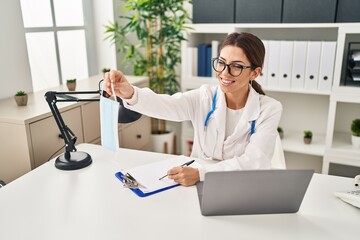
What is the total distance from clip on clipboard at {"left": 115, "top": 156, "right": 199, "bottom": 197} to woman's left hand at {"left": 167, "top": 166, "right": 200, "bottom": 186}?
0.9 inches

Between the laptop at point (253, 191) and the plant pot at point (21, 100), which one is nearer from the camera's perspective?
the laptop at point (253, 191)

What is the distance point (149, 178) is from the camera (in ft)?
4.57

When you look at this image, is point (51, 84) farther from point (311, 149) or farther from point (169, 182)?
point (311, 149)

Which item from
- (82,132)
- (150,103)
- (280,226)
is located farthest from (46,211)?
(82,132)

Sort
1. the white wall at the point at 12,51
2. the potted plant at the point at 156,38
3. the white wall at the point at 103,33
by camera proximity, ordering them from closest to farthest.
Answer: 1. the white wall at the point at 12,51
2. the potted plant at the point at 156,38
3. the white wall at the point at 103,33

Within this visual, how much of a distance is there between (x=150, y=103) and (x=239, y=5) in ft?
4.58

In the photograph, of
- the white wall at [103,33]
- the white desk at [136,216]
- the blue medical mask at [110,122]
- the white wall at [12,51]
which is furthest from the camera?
the white wall at [103,33]

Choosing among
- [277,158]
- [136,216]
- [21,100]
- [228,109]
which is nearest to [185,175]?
[136,216]

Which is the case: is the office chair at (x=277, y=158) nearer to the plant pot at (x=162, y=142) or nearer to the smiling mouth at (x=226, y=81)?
the smiling mouth at (x=226, y=81)

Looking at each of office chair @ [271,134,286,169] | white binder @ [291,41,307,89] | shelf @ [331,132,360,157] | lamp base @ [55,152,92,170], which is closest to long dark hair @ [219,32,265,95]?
office chair @ [271,134,286,169]

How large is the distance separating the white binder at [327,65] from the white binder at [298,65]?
122 millimetres

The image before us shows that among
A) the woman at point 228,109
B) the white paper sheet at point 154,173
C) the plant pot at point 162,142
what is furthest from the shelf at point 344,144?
the white paper sheet at point 154,173

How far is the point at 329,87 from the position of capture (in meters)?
2.46

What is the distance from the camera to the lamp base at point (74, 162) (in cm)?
149
